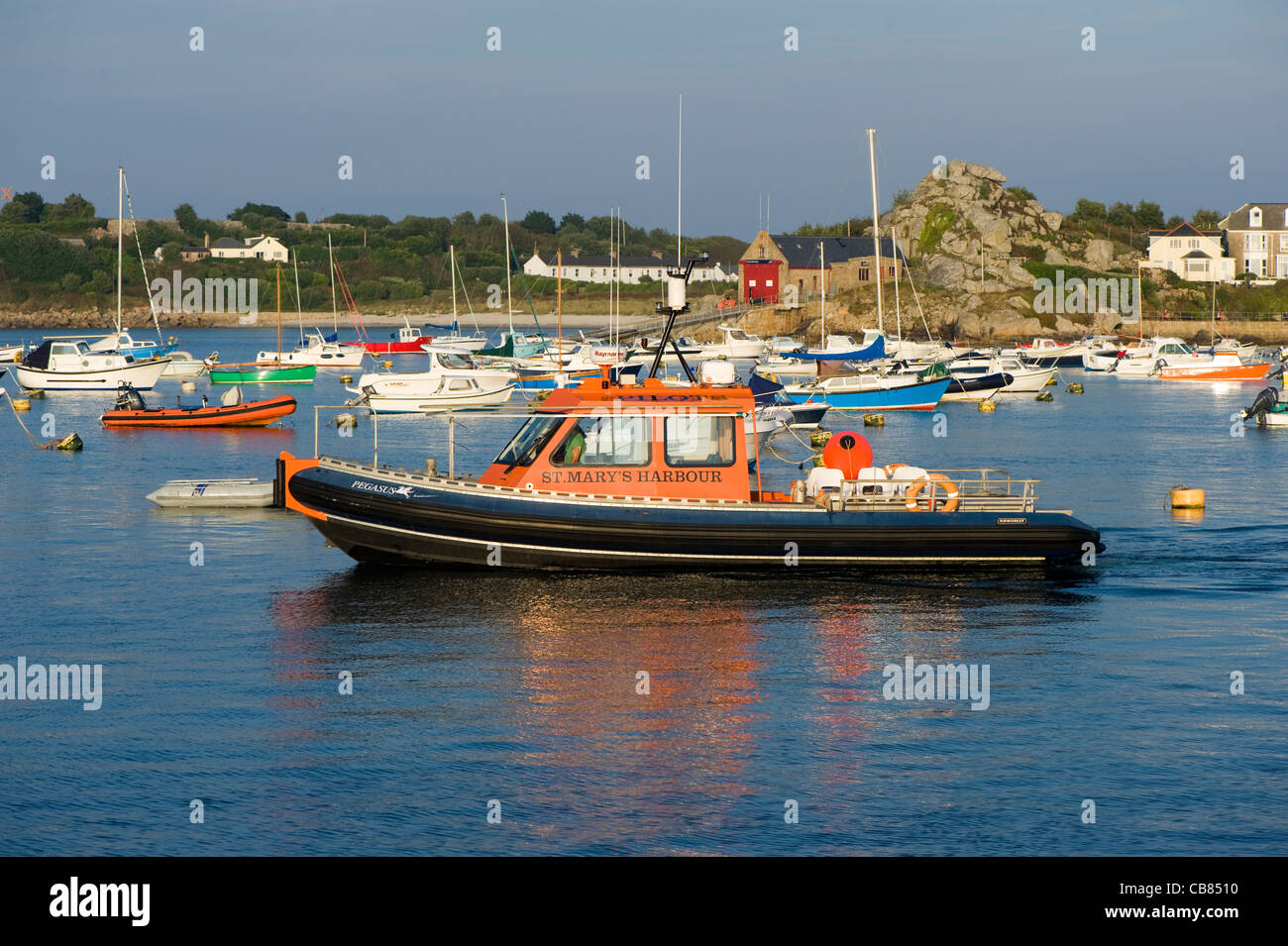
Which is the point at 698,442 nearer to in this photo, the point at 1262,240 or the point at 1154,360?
the point at 1154,360

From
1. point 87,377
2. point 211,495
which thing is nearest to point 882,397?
point 211,495

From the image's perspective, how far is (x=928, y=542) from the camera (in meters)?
21.2

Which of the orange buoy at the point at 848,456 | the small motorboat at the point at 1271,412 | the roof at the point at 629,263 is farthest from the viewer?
the roof at the point at 629,263

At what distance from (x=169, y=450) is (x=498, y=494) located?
995 inches

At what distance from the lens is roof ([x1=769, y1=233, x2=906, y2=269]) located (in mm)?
130875

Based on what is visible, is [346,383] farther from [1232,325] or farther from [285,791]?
[1232,325]

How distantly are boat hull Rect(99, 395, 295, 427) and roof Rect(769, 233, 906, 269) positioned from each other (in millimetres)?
87637

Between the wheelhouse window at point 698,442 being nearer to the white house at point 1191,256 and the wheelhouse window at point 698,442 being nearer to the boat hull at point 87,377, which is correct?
the boat hull at point 87,377

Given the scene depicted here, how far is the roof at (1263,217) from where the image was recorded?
140 m

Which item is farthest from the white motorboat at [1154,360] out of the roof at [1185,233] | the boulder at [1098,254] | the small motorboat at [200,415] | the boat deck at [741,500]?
the boat deck at [741,500]

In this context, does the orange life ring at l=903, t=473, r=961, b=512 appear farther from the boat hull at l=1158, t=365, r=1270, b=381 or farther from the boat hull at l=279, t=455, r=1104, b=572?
the boat hull at l=1158, t=365, r=1270, b=381

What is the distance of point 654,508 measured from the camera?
→ 21.1 m

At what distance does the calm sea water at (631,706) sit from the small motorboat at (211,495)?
A: 3209mm
